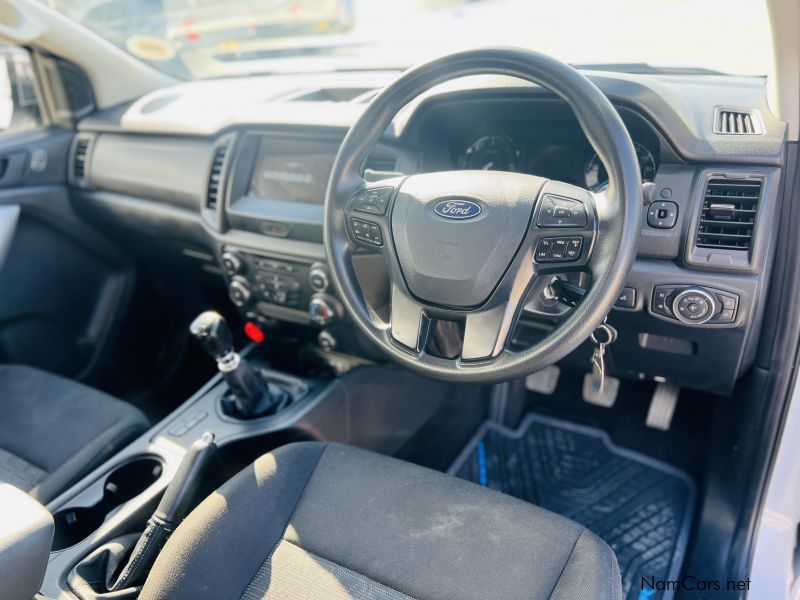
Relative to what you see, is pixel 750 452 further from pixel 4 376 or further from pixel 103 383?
pixel 103 383

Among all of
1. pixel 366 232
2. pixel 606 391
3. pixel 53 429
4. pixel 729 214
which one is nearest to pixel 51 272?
pixel 53 429

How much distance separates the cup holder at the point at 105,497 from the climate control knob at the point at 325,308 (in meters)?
0.49

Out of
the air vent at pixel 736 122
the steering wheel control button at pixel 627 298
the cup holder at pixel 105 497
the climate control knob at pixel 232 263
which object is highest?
the air vent at pixel 736 122

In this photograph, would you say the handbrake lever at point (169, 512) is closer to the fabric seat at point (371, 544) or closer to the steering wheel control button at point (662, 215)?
the fabric seat at point (371, 544)

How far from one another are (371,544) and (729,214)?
2.69 feet

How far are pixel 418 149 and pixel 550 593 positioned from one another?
2.87ft

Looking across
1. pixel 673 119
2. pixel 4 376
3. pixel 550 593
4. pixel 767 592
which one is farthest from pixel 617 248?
pixel 4 376

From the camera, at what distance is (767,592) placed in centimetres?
135

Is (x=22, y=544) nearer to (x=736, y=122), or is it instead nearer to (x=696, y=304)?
(x=696, y=304)

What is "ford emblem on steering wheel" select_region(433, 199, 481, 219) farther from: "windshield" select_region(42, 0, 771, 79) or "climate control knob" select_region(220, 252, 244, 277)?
"climate control knob" select_region(220, 252, 244, 277)

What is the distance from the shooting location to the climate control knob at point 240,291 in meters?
1.72

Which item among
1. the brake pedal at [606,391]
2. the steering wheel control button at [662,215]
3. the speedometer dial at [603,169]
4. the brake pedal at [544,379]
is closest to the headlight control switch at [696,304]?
the steering wheel control button at [662,215]

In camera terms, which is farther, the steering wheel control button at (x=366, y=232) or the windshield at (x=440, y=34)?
the windshield at (x=440, y=34)

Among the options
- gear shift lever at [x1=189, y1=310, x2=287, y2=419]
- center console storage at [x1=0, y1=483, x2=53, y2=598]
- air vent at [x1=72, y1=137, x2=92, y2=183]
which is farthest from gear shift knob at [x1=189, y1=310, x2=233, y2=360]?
air vent at [x1=72, y1=137, x2=92, y2=183]
